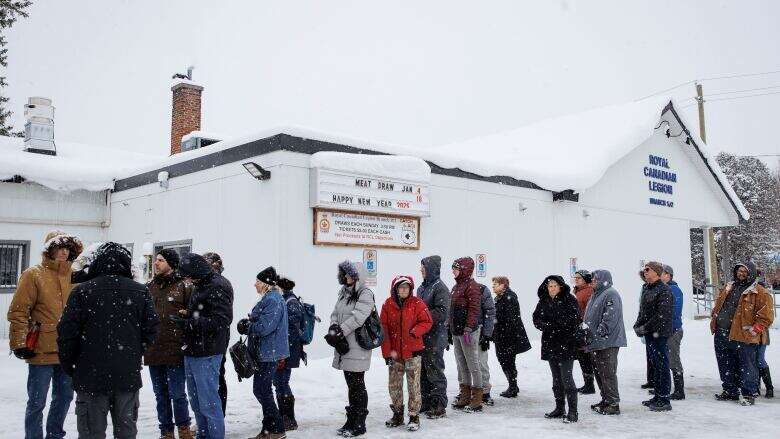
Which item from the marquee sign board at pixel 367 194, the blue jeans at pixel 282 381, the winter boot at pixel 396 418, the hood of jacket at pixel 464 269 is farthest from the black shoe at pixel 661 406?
the marquee sign board at pixel 367 194

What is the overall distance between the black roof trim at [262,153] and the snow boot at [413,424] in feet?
19.0

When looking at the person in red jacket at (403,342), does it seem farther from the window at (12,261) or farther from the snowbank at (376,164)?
the window at (12,261)

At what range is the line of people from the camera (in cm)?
466

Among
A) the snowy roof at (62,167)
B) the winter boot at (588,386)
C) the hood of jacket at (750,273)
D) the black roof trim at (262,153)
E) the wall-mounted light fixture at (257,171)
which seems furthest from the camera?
the snowy roof at (62,167)

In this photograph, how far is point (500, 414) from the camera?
7.76 meters

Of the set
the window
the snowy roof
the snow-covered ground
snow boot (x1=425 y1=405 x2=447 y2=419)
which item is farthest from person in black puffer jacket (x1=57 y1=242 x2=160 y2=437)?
the window

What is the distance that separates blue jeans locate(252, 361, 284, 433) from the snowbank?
5.55 m

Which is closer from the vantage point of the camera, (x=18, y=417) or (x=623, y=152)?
(x=18, y=417)

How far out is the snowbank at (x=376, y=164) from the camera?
1135 centimetres

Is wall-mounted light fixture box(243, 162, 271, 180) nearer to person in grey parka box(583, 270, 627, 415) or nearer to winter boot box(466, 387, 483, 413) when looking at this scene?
winter boot box(466, 387, 483, 413)

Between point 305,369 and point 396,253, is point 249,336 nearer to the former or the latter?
point 305,369

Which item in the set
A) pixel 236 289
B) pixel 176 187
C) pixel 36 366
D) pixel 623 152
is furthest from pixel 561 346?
pixel 623 152

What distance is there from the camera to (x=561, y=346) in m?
7.35

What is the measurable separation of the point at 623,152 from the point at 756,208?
1000 inches
